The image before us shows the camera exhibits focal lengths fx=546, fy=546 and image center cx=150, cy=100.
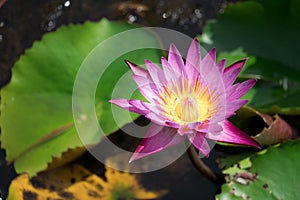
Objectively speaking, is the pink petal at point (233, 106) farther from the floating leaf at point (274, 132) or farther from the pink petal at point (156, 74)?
the floating leaf at point (274, 132)

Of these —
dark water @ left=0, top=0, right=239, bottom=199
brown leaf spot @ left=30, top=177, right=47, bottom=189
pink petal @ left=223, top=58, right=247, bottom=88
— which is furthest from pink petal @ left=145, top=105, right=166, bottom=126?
dark water @ left=0, top=0, right=239, bottom=199

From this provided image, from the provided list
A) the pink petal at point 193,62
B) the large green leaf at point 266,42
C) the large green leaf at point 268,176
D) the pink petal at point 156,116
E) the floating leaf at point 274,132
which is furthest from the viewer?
the large green leaf at point 266,42

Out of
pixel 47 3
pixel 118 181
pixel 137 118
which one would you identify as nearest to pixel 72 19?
pixel 47 3

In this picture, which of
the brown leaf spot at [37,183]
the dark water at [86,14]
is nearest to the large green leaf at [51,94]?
the brown leaf spot at [37,183]

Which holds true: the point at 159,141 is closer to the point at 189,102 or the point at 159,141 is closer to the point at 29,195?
the point at 189,102

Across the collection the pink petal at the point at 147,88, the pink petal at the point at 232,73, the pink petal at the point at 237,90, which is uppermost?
the pink petal at the point at 147,88

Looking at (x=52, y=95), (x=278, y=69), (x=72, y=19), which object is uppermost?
(x=72, y=19)

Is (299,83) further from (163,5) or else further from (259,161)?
(163,5)

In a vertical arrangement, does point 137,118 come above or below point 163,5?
below
